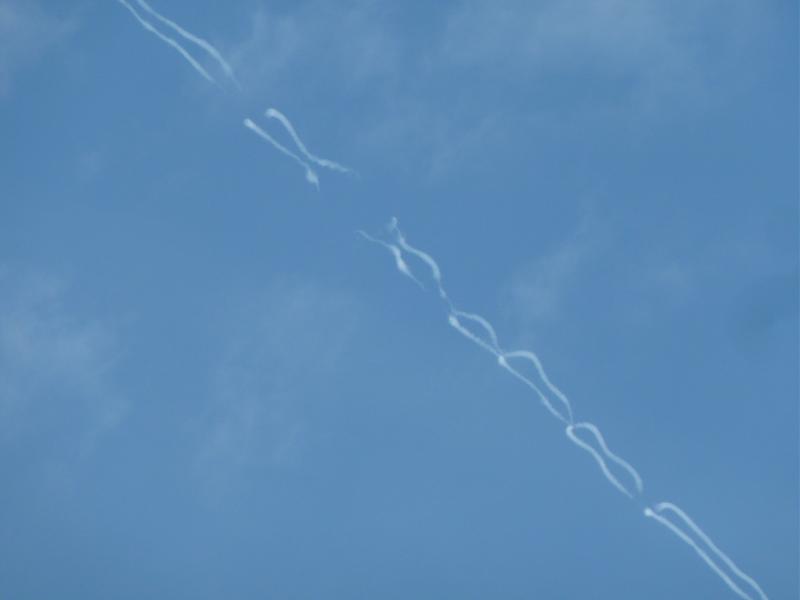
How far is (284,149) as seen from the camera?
4.84m

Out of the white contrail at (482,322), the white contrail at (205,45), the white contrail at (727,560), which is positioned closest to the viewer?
the white contrail at (727,560)

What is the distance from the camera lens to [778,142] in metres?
4.79

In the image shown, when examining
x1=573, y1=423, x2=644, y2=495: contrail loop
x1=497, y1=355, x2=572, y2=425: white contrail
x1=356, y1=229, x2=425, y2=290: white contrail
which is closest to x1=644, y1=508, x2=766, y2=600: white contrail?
x1=573, y1=423, x2=644, y2=495: contrail loop

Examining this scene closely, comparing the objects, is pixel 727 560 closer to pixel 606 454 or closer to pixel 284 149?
pixel 606 454

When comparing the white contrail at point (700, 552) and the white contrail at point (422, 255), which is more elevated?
the white contrail at point (422, 255)

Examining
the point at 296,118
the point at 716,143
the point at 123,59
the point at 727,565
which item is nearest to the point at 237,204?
the point at 296,118

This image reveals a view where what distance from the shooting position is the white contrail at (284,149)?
4.83 meters

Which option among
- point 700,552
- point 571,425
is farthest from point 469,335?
point 700,552

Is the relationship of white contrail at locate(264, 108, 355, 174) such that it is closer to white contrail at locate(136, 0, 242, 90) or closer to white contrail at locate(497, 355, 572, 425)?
white contrail at locate(136, 0, 242, 90)

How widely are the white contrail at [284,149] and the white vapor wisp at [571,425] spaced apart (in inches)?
11.9

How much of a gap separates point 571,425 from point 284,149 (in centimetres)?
165

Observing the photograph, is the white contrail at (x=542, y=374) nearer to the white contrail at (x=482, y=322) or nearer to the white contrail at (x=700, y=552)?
the white contrail at (x=482, y=322)

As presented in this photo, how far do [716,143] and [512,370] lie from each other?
1273 mm

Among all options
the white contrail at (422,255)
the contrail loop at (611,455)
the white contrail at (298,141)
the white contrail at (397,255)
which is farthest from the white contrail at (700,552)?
the white contrail at (298,141)
